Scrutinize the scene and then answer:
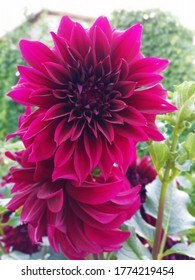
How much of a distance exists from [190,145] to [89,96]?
0.37 feet

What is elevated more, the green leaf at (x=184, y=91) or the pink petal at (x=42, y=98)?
the pink petal at (x=42, y=98)

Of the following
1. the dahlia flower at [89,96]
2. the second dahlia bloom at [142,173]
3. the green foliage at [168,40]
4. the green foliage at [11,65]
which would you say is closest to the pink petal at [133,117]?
the dahlia flower at [89,96]

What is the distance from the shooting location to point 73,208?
1.13ft

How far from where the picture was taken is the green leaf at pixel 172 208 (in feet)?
1.60

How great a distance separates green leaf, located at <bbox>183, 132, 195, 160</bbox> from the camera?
387 mm

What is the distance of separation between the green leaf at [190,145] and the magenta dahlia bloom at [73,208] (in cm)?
8

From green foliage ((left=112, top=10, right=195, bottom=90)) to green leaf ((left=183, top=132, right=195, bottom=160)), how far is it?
150cm

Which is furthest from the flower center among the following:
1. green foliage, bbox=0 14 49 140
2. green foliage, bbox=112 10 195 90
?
green foliage, bbox=0 14 49 140

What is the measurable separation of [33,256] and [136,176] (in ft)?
0.73

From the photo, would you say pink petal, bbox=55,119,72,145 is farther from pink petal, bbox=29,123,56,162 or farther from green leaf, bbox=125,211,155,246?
green leaf, bbox=125,211,155,246

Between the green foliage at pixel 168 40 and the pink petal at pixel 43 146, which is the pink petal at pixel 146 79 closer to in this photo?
the pink petal at pixel 43 146

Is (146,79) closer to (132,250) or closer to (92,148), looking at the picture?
(92,148)
